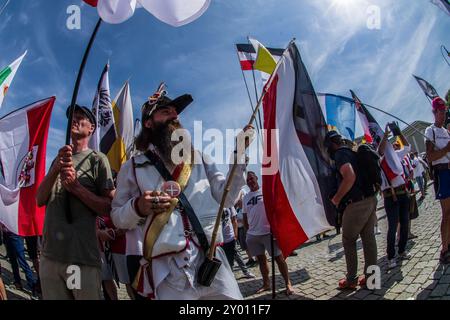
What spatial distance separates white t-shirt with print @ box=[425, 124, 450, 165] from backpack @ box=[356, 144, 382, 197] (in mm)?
861

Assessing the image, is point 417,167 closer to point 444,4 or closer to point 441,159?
point 441,159

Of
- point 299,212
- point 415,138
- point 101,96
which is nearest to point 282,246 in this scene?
point 299,212

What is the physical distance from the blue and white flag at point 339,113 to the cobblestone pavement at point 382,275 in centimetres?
194

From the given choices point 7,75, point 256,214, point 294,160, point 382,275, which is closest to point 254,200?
point 256,214

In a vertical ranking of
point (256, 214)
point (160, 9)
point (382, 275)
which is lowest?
point (382, 275)

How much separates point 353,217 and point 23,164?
3.80m

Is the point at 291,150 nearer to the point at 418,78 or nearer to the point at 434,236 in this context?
the point at 434,236

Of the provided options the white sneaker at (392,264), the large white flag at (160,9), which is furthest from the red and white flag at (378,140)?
the large white flag at (160,9)

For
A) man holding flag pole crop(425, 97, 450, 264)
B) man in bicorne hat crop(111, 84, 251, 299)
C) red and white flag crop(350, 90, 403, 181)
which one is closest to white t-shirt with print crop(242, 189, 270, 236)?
red and white flag crop(350, 90, 403, 181)

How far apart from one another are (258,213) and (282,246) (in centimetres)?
193

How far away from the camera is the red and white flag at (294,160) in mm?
2391

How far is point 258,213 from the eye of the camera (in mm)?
4297

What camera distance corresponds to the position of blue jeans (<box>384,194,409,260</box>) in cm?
377

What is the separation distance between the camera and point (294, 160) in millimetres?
2512
